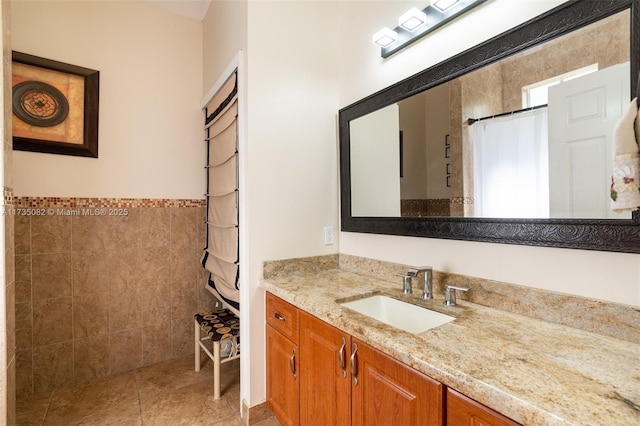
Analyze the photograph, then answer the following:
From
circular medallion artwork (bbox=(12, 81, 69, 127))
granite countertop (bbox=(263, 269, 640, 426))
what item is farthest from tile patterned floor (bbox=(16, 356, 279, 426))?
circular medallion artwork (bbox=(12, 81, 69, 127))

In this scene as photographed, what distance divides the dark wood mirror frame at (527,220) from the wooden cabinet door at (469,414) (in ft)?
2.16

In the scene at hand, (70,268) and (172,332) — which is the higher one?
(70,268)

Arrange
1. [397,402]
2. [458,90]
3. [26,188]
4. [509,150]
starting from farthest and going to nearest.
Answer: [26,188] < [458,90] < [509,150] < [397,402]

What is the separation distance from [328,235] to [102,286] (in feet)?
5.74

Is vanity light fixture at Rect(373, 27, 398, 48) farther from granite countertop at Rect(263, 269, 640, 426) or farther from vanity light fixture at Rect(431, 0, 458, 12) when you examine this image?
granite countertop at Rect(263, 269, 640, 426)

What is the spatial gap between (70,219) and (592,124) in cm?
293

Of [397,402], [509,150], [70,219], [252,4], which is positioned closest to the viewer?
[397,402]

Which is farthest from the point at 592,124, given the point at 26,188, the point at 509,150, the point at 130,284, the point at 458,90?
the point at 26,188

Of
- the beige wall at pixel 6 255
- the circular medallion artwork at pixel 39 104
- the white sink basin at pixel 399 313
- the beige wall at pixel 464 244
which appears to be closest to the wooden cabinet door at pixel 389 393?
the white sink basin at pixel 399 313

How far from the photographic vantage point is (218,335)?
2027 millimetres

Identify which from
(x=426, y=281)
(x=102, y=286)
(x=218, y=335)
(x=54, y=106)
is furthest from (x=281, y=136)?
(x=102, y=286)

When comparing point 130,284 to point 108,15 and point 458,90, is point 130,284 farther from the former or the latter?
point 458,90

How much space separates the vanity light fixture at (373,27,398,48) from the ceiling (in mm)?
1595

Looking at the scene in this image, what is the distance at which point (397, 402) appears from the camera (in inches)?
37.7
